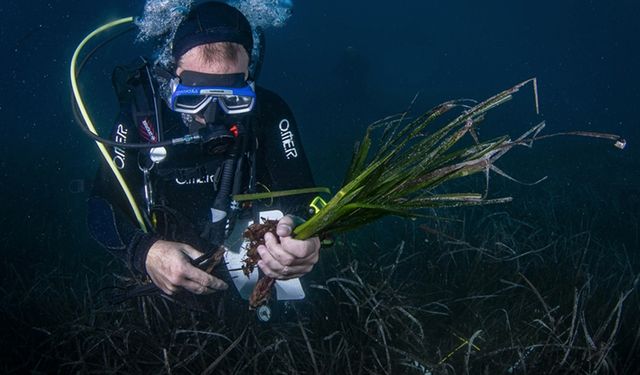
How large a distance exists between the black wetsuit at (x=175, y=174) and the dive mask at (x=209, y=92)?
19 centimetres

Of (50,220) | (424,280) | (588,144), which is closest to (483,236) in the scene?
(424,280)

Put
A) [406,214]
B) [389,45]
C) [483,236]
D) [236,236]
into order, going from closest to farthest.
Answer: [406,214] → [236,236] → [483,236] → [389,45]

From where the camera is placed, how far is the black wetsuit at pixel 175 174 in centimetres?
251

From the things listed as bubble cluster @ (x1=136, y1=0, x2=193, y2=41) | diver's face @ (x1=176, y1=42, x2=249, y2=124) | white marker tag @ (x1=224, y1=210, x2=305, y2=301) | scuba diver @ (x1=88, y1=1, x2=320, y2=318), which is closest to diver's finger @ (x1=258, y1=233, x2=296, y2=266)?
scuba diver @ (x1=88, y1=1, x2=320, y2=318)

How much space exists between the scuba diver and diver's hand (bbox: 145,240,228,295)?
62 mm

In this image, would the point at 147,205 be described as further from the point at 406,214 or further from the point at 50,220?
the point at 50,220

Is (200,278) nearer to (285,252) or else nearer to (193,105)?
(285,252)

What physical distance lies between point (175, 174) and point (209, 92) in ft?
2.30

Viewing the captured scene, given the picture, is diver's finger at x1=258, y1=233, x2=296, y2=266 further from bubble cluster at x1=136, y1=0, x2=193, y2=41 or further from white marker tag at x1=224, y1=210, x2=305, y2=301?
bubble cluster at x1=136, y1=0, x2=193, y2=41

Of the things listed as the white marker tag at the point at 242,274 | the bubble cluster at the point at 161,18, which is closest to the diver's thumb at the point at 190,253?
the white marker tag at the point at 242,274

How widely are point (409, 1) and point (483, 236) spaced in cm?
12024

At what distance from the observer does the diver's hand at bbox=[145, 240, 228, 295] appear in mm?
1972

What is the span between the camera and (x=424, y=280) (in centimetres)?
386

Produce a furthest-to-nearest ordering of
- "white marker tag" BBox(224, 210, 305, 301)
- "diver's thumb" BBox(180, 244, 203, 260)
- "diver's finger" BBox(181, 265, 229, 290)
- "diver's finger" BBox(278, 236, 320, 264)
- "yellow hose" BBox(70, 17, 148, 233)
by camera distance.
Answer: "white marker tag" BBox(224, 210, 305, 301) → "yellow hose" BBox(70, 17, 148, 233) → "diver's thumb" BBox(180, 244, 203, 260) → "diver's finger" BBox(181, 265, 229, 290) → "diver's finger" BBox(278, 236, 320, 264)
